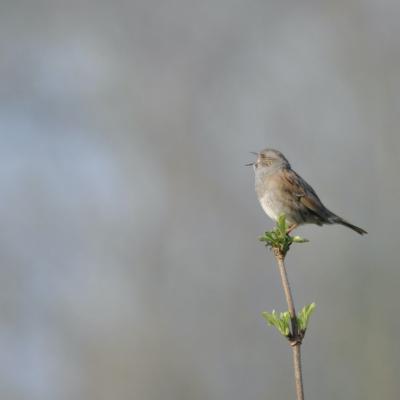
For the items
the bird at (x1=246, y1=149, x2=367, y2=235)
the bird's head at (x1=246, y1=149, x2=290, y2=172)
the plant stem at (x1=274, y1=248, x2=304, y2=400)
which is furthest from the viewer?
the bird's head at (x1=246, y1=149, x2=290, y2=172)

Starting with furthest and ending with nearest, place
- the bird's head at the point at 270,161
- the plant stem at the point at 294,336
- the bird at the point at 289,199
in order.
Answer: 1. the bird's head at the point at 270,161
2. the bird at the point at 289,199
3. the plant stem at the point at 294,336

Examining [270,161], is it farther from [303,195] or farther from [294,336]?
[294,336]

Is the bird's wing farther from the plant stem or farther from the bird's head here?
the plant stem

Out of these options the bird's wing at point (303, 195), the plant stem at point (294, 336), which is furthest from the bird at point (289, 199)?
the plant stem at point (294, 336)

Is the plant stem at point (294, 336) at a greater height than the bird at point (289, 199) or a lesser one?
lesser

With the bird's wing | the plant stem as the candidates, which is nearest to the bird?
the bird's wing

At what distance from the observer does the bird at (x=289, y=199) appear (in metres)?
5.90

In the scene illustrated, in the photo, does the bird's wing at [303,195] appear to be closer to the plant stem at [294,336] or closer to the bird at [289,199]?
the bird at [289,199]

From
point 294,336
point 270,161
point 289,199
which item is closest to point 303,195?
point 289,199

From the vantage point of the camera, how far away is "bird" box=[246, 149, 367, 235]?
19.4 feet

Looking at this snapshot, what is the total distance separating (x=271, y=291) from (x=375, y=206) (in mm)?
2147

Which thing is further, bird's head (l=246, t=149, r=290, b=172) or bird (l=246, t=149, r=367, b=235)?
bird's head (l=246, t=149, r=290, b=172)

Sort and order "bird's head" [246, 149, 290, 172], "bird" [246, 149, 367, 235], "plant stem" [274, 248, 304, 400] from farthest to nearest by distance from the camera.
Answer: "bird's head" [246, 149, 290, 172]
"bird" [246, 149, 367, 235]
"plant stem" [274, 248, 304, 400]

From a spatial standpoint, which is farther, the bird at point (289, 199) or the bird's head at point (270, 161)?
the bird's head at point (270, 161)
